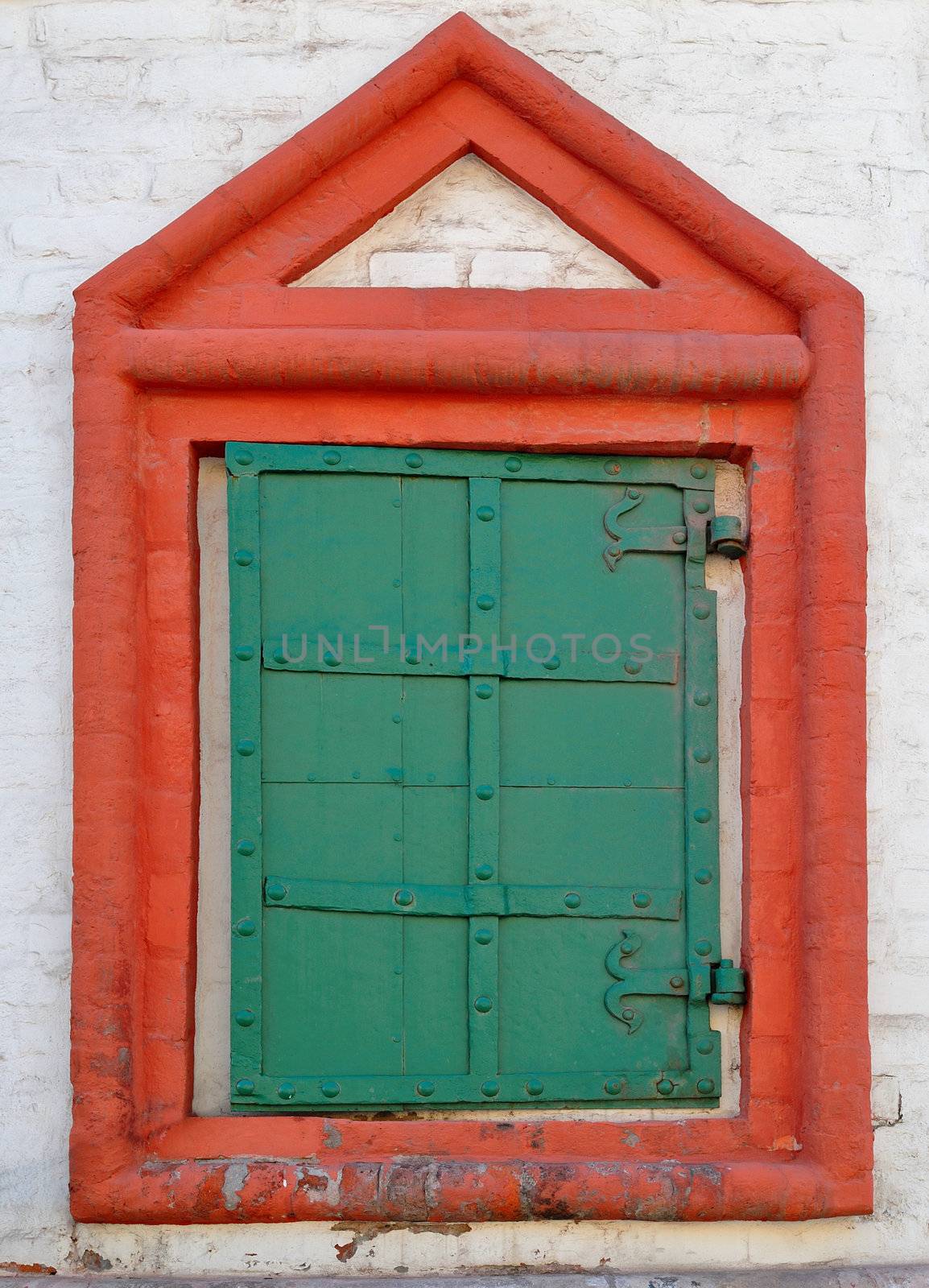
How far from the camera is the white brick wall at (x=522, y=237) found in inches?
112

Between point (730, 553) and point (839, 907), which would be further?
point (730, 553)

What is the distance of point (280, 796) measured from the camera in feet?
9.52

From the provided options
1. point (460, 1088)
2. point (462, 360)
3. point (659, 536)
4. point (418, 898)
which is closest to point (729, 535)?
point (659, 536)

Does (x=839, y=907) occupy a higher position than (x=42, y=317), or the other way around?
(x=42, y=317)

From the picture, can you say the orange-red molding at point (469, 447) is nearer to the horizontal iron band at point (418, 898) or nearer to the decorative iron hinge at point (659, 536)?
the decorative iron hinge at point (659, 536)

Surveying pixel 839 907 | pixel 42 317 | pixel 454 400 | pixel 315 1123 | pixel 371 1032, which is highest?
pixel 42 317

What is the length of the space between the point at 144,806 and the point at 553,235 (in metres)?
1.57

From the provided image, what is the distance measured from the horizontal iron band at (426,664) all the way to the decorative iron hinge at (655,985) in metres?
0.58

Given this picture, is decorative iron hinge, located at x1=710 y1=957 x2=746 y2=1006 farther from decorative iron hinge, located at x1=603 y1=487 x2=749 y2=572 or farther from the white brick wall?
decorative iron hinge, located at x1=603 y1=487 x2=749 y2=572

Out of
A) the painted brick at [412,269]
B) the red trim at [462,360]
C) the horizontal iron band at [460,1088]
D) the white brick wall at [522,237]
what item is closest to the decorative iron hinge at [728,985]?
the horizontal iron band at [460,1088]

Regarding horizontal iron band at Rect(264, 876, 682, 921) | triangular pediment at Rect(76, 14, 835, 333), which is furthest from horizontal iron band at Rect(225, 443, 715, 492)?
horizontal iron band at Rect(264, 876, 682, 921)

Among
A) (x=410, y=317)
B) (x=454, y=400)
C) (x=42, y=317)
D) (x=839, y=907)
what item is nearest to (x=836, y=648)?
(x=839, y=907)

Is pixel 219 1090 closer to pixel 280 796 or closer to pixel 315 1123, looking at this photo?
pixel 315 1123

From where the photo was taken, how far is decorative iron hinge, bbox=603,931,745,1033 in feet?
9.41
